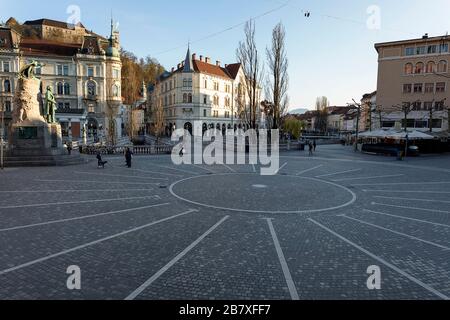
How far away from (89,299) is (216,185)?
11.2 meters

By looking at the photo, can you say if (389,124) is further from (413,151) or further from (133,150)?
(133,150)

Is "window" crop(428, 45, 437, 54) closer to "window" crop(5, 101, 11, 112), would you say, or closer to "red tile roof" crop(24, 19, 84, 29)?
"window" crop(5, 101, 11, 112)

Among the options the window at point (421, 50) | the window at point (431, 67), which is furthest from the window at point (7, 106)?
the window at point (431, 67)

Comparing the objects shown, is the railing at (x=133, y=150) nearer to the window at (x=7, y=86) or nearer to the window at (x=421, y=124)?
the window at (x=7, y=86)

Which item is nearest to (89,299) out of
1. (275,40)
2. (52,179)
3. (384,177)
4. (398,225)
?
(398,225)

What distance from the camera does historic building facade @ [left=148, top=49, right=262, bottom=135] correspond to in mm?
69125

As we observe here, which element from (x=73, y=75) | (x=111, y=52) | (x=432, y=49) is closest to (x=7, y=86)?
(x=73, y=75)

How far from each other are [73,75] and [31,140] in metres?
41.9

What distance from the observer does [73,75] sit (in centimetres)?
5916

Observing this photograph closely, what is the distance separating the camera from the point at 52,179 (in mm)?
17281

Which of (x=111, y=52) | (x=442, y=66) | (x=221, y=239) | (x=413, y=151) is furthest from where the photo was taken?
(x=111, y=52)

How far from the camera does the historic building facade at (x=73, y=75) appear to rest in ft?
183

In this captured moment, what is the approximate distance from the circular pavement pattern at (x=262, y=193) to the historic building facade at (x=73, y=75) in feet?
144
